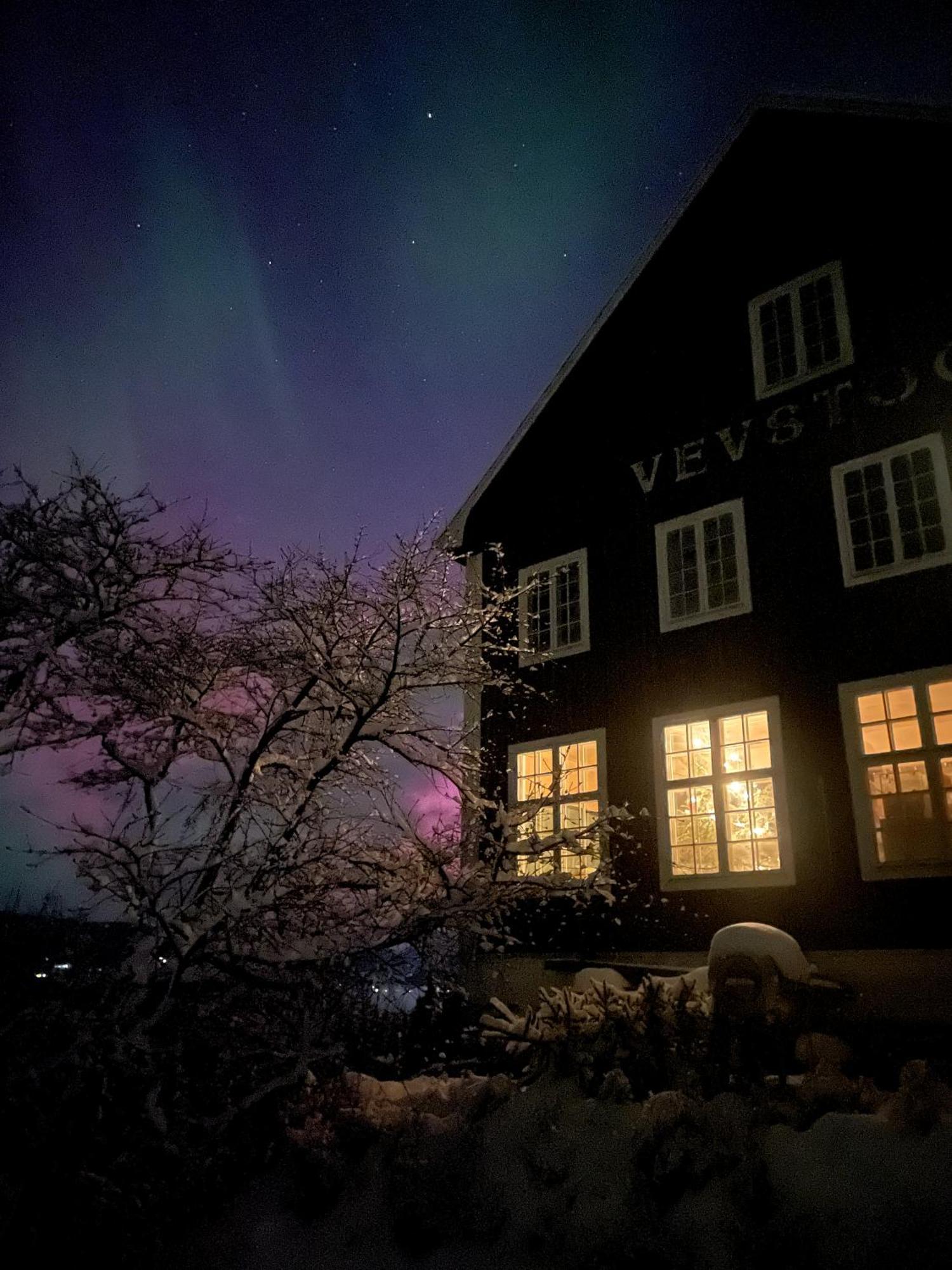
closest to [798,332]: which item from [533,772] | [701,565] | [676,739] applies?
[701,565]

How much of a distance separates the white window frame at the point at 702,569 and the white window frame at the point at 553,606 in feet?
4.24

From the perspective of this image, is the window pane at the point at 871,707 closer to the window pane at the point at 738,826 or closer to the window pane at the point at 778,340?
the window pane at the point at 738,826

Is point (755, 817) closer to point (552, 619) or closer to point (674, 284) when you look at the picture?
point (552, 619)

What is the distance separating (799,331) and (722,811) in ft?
21.4

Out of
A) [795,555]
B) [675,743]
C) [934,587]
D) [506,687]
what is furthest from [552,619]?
[934,587]

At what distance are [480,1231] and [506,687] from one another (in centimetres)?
753

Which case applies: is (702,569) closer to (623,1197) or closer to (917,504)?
(917,504)

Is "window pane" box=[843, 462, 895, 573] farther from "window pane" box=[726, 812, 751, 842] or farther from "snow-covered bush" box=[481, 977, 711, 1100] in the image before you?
"snow-covered bush" box=[481, 977, 711, 1100]

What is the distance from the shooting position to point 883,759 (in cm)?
927

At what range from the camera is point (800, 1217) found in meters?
5.32

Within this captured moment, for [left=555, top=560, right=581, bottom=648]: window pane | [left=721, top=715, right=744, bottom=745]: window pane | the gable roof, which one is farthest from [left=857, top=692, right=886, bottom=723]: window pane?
the gable roof

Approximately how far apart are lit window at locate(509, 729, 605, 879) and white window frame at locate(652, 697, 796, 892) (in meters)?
0.88

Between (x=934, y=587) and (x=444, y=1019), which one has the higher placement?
(x=934, y=587)

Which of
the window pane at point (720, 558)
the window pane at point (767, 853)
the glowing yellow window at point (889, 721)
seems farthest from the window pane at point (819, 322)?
the window pane at point (767, 853)
